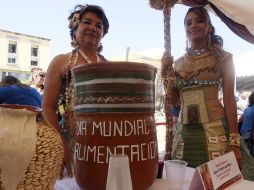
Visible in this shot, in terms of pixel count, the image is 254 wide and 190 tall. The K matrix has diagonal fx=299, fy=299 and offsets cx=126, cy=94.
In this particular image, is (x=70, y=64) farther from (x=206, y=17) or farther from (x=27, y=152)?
(x=206, y=17)

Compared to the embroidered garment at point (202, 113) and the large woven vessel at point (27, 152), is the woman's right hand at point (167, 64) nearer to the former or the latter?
the embroidered garment at point (202, 113)

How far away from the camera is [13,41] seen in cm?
2319

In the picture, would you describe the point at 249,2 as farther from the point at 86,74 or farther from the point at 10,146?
the point at 10,146

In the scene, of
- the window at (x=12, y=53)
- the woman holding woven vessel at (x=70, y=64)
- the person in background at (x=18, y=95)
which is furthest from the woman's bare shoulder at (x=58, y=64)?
the window at (x=12, y=53)

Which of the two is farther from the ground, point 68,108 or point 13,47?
point 13,47

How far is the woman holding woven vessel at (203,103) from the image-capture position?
1426 mm

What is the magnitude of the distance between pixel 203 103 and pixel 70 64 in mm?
704

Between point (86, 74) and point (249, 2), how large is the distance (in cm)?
166

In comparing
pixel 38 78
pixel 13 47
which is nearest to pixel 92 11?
pixel 38 78

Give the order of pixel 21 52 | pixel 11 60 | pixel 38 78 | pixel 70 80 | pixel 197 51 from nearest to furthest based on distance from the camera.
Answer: pixel 70 80 < pixel 197 51 < pixel 38 78 < pixel 11 60 < pixel 21 52

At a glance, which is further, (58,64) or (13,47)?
(13,47)

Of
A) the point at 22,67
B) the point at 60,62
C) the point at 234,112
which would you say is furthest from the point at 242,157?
the point at 22,67

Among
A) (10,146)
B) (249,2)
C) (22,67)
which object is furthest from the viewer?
(22,67)

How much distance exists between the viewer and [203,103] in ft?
4.78
